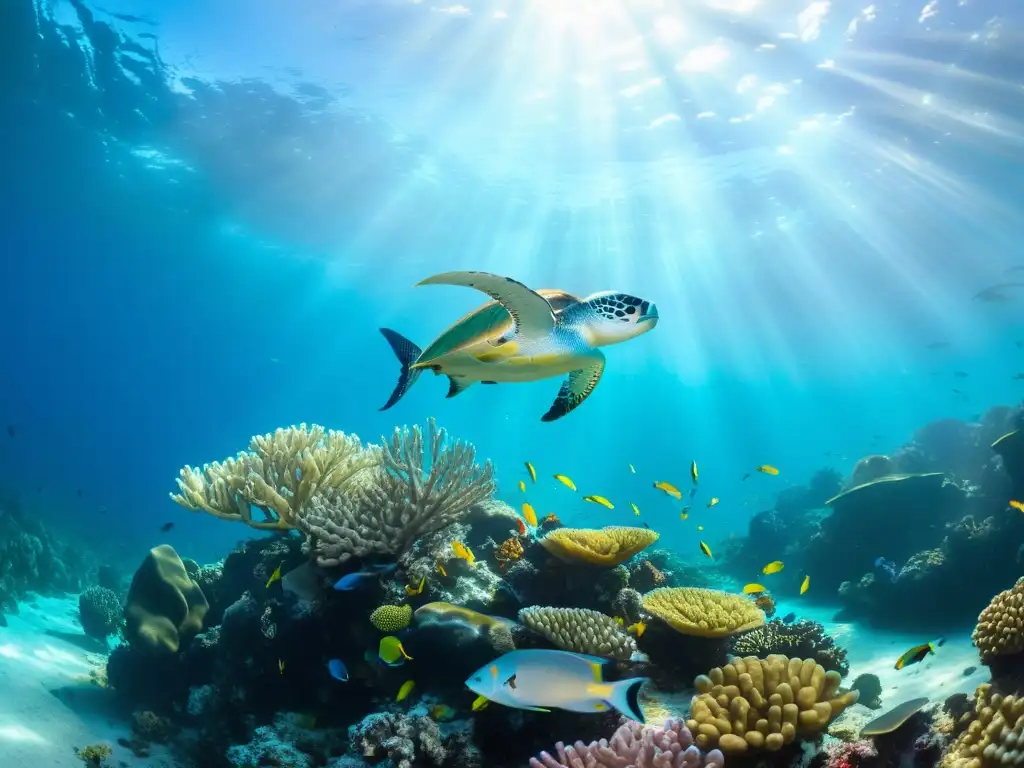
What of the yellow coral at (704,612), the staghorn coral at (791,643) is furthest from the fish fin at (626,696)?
the staghorn coral at (791,643)

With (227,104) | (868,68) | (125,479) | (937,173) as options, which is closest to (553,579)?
(868,68)

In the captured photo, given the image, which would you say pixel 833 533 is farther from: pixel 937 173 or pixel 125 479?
pixel 125 479

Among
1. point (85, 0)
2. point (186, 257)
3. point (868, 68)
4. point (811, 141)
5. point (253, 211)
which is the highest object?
point (186, 257)

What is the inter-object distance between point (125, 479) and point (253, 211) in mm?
51638

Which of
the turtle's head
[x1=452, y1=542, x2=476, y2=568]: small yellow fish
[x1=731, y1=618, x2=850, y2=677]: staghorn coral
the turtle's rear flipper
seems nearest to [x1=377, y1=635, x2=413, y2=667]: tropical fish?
[x1=452, y1=542, x2=476, y2=568]: small yellow fish

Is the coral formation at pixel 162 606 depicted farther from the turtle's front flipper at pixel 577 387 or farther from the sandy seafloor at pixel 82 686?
the turtle's front flipper at pixel 577 387

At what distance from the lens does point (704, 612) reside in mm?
4367

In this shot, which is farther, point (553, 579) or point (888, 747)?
point (553, 579)

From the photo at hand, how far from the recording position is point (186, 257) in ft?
137

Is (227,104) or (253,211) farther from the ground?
(253,211)

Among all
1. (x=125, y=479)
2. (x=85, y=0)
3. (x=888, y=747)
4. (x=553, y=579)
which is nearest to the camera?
(x=888, y=747)

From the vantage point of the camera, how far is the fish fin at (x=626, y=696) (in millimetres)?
2297

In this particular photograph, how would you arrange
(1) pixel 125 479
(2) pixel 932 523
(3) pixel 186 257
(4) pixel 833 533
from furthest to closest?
(1) pixel 125 479 < (3) pixel 186 257 < (4) pixel 833 533 < (2) pixel 932 523

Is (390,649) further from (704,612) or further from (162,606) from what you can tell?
(162,606)
